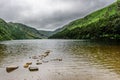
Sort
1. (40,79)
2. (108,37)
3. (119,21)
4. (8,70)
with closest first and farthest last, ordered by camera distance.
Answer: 1. (40,79)
2. (8,70)
3. (119,21)
4. (108,37)

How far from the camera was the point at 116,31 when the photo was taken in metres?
176

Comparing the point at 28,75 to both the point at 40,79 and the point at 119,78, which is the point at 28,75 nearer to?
the point at 40,79

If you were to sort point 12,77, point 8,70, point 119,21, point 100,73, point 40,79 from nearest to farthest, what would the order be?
point 40,79, point 12,77, point 100,73, point 8,70, point 119,21

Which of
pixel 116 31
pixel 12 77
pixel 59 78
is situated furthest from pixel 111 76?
pixel 116 31

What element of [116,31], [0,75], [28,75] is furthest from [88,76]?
[116,31]

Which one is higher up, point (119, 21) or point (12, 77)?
point (119, 21)

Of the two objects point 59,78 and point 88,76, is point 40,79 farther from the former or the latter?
point 88,76

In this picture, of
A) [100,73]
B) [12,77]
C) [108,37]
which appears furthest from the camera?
[108,37]

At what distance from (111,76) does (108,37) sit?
164 m

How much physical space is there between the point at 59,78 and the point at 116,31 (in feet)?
502

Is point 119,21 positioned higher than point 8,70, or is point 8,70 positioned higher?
point 119,21

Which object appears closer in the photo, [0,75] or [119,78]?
[119,78]

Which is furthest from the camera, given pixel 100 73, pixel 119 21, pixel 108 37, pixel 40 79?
pixel 108 37

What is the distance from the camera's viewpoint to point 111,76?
3288 centimetres
